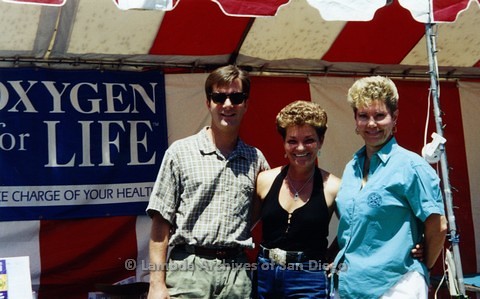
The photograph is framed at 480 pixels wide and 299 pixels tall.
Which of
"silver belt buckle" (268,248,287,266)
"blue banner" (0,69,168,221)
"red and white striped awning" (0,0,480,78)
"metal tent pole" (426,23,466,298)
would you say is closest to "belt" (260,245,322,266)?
"silver belt buckle" (268,248,287,266)

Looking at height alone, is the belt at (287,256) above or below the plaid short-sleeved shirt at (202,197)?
below

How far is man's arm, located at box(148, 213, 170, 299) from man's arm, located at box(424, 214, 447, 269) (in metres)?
1.01

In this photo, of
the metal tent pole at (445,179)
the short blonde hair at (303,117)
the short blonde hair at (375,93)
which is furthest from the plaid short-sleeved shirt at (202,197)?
the metal tent pole at (445,179)

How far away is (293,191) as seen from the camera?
2.64 metres

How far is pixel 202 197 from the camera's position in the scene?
258 centimetres

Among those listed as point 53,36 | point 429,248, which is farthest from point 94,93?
point 429,248

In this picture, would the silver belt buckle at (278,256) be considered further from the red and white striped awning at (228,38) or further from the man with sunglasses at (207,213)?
the red and white striped awning at (228,38)

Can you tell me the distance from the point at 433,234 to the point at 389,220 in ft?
0.57

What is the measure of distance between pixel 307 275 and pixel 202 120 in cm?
192

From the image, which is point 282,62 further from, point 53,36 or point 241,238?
point 241,238

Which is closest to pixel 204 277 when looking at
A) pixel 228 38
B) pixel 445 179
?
pixel 445 179

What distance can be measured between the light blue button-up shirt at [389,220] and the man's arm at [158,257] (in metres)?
0.71

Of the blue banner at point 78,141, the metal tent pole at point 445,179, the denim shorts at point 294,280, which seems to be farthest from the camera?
the blue banner at point 78,141

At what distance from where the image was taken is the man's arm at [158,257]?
253 centimetres
